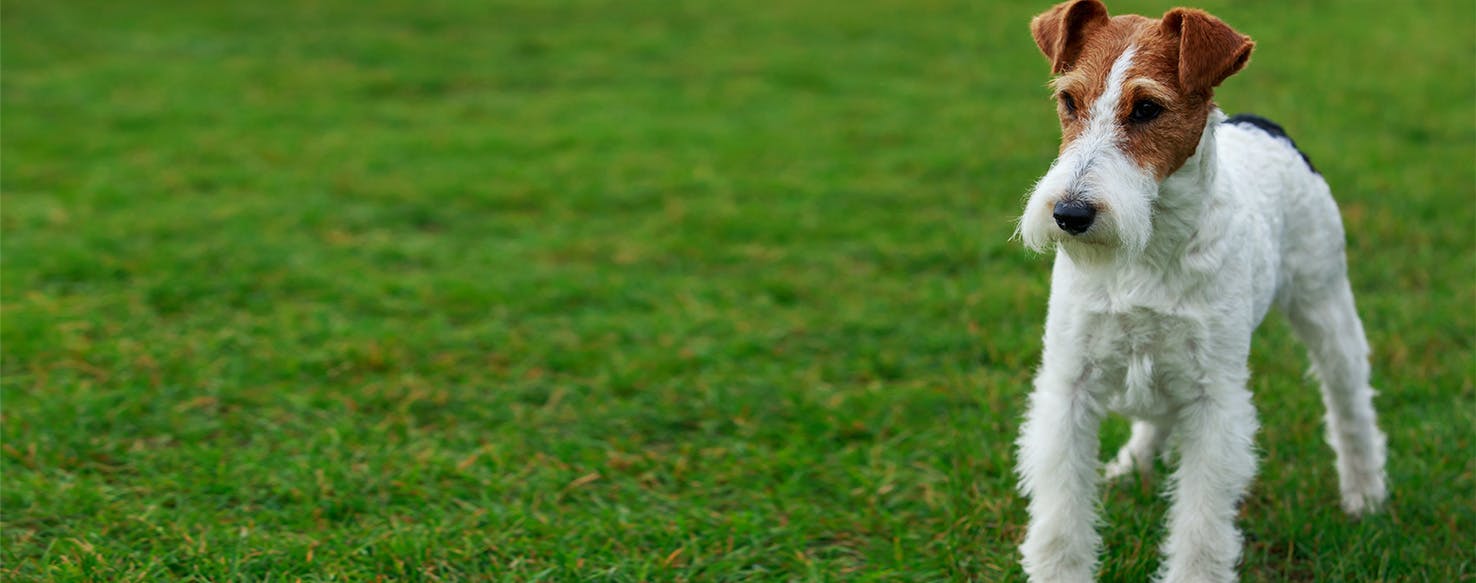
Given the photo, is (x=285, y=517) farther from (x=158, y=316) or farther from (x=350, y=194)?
(x=350, y=194)

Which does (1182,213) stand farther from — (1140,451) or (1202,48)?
(1140,451)

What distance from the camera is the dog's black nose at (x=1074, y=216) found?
339 centimetres

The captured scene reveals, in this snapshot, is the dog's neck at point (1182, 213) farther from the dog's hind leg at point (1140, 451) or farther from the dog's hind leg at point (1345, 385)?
the dog's hind leg at point (1140, 451)

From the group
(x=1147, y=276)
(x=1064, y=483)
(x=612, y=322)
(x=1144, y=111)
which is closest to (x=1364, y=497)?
(x=1064, y=483)

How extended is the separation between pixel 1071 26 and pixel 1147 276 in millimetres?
800

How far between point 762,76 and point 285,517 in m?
9.42

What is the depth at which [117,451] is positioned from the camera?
5168 mm

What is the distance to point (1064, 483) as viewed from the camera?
3963 millimetres

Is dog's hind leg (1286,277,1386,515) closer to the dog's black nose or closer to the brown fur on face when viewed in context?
the brown fur on face

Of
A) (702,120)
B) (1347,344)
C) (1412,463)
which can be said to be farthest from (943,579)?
(702,120)

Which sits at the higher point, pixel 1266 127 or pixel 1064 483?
pixel 1266 127

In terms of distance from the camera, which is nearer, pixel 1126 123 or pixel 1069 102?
pixel 1126 123

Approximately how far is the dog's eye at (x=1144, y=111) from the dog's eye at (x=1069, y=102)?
18cm

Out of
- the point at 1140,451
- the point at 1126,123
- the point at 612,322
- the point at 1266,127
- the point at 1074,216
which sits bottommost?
the point at 612,322
